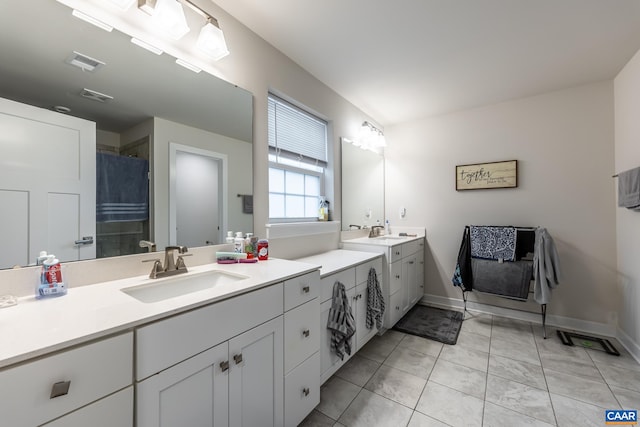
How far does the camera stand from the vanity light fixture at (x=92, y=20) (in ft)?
3.61

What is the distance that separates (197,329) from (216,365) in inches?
6.9

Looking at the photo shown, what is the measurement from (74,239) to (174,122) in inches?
29.0

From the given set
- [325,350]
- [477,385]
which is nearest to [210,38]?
[325,350]

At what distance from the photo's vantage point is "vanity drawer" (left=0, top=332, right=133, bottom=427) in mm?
593

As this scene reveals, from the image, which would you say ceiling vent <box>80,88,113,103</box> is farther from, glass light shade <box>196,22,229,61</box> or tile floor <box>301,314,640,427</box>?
tile floor <box>301,314,640,427</box>

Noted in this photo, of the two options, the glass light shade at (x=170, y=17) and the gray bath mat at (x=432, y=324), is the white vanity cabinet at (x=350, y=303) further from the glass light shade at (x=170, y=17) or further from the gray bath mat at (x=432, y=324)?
the glass light shade at (x=170, y=17)

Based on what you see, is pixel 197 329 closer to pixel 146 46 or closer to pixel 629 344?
pixel 146 46

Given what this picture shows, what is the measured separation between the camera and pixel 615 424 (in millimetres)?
1455

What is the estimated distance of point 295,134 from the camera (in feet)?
7.64

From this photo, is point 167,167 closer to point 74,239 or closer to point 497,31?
point 74,239

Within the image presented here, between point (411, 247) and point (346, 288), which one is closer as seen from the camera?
point (346, 288)

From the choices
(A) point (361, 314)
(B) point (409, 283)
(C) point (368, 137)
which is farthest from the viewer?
(C) point (368, 137)

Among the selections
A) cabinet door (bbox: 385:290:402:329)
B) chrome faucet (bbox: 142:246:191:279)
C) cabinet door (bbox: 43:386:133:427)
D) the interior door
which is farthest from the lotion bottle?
cabinet door (bbox: 385:290:402:329)

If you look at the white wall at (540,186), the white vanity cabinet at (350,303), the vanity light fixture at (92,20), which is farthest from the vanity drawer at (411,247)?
the vanity light fixture at (92,20)
